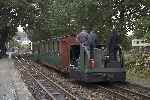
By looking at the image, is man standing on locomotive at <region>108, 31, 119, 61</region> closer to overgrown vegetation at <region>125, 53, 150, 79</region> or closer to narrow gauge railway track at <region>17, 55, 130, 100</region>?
narrow gauge railway track at <region>17, 55, 130, 100</region>

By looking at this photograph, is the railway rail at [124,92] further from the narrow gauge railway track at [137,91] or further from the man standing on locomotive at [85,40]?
the man standing on locomotive at [85,40]

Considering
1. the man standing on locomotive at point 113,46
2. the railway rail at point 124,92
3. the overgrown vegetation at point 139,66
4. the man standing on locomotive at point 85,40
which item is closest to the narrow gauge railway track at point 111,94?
the railway rail at point 124,92

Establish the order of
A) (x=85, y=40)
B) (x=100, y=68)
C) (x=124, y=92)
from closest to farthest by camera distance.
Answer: (x=124, y=92) < (x=100, y=68) < (x=85, y=40)

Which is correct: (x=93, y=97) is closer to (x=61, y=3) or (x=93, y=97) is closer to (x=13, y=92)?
(x=13, y=92)

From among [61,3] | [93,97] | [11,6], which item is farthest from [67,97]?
[11,6]

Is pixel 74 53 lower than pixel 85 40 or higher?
lower

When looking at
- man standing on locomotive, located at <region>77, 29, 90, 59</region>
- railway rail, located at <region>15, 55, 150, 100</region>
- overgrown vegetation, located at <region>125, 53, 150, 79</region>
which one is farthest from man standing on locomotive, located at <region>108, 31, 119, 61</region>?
overgrown vegetation, located at <region>125, 53, 150, 79</region>

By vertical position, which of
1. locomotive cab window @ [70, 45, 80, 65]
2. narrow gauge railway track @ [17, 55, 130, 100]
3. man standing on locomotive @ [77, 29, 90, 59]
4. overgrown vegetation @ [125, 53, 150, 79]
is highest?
man standing on locomotive @ [77, 29, 90, 59]

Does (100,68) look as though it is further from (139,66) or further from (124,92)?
(139,66)

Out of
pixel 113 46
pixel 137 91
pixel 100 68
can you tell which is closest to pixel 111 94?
pixel 137 91

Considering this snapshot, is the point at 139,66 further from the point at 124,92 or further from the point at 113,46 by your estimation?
the point at 124,92

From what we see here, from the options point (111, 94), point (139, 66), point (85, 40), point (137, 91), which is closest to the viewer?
point (111, 94)

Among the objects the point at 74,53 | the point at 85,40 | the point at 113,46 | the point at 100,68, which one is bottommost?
the point at 100,68

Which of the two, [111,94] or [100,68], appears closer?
[111,94]
